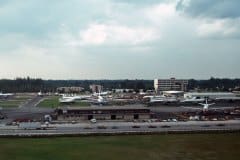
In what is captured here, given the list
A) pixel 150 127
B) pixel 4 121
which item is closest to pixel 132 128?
pixel 150 127

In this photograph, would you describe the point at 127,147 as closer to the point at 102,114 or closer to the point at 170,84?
the point at 102,114

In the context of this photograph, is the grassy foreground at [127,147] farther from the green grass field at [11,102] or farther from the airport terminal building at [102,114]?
the green grass field at [11,102]

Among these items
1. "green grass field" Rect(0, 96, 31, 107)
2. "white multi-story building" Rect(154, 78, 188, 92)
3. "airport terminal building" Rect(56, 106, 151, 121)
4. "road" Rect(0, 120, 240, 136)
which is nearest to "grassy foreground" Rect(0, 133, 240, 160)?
"road" Rect(0, 120, 240, 136)

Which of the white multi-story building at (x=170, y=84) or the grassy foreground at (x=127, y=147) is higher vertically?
the white multi-story building at (x=170, y=84)

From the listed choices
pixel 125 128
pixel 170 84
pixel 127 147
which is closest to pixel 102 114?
pixel 125 128

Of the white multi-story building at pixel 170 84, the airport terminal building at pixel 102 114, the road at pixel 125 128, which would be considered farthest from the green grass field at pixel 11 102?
the white multi-story building at pixel 170 84
